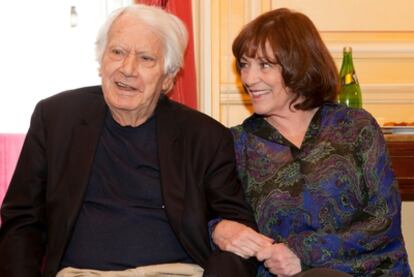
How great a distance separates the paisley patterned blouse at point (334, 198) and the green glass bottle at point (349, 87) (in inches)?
23.2

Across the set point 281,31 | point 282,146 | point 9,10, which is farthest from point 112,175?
point 9,10

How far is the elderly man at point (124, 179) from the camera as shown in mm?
2107

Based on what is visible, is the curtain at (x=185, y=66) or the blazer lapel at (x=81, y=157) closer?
the blazer lapel at (x=81, y=157)

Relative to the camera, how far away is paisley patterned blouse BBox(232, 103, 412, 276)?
2105 millimetres

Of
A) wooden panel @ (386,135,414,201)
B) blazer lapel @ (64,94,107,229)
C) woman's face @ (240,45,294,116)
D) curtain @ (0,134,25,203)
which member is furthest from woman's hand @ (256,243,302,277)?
curtain @ (0,134,25,203)

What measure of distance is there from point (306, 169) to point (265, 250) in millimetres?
330

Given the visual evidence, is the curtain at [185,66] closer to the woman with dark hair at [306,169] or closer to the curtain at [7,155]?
the woman with dark hair at [306,169]

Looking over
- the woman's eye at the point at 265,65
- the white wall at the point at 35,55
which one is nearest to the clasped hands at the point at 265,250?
the woman's eye at the point at 265,65

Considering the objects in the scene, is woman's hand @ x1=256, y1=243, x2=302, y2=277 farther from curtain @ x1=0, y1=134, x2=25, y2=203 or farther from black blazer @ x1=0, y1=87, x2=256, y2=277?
curtain @ x1=0, y1=134, x2=25, y2=203

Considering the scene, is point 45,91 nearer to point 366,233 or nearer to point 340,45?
point 340,45

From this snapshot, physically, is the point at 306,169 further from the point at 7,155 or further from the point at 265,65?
the point at 7,155

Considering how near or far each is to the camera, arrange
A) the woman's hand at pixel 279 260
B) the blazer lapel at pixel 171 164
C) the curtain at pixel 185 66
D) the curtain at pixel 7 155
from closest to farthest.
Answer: the woman's hand at pixel 279 260, the blazer lapel at pixel 171 164, the curtain at pixel 185 66, the curtain at pixel 7 155

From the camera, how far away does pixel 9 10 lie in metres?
3.30

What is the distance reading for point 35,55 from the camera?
331 cm
